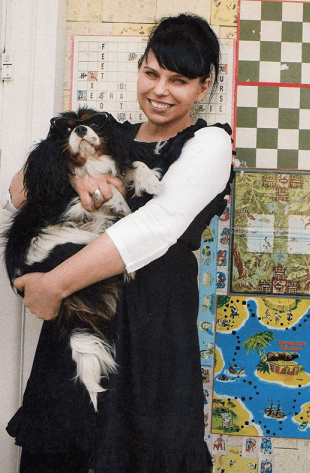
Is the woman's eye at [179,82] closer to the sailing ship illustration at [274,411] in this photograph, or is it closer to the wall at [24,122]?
the wall at [24,122]

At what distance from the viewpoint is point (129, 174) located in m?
1.20

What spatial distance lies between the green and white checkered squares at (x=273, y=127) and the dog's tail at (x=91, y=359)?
1.06m

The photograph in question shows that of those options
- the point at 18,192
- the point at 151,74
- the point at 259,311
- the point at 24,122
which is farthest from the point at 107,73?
the point at 259,311

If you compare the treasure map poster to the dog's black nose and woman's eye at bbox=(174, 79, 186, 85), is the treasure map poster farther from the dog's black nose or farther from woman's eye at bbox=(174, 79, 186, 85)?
the dog's black nose

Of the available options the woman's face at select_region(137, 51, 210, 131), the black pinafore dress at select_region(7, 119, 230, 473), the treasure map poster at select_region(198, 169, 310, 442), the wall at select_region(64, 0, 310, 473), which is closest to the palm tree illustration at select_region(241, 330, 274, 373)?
the treasure map poster at select_region(198, 169, 310, 442)

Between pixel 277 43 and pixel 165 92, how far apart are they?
822 millimetres

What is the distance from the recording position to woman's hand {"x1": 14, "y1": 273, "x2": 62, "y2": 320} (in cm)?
99

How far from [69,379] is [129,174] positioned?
597 millimetres

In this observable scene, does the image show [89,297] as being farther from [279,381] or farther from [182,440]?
[279,381]

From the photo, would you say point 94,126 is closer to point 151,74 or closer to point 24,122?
point 151,74

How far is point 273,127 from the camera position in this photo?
173cm

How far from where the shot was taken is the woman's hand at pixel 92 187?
1.12 metres

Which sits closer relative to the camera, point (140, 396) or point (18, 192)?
point (140, 396)

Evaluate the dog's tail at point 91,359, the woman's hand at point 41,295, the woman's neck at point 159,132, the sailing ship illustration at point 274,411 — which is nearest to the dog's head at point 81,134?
the woman's neck at point 159,132
